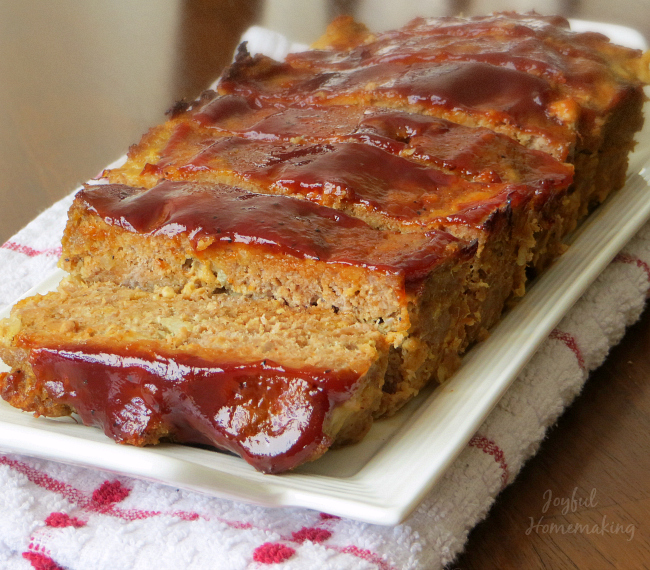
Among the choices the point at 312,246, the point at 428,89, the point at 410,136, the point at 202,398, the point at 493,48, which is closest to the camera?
the point at 202,398

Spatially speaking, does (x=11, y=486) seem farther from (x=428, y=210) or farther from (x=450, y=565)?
(x=428, y=210)

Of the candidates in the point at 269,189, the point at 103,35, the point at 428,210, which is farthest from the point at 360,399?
the point at 103,35

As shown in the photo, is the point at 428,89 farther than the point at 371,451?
Yes

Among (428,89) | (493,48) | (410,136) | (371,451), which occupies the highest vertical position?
(493,48)

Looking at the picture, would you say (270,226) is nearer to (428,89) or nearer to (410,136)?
(410,136)

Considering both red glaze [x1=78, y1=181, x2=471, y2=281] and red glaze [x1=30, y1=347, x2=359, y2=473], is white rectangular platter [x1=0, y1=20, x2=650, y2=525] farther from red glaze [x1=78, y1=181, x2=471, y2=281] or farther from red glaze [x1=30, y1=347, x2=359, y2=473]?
red glaze [x1=78, y1=181, x2=471, y2=281]

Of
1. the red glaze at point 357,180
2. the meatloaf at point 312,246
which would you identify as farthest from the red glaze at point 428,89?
the red glaze at point 357,180

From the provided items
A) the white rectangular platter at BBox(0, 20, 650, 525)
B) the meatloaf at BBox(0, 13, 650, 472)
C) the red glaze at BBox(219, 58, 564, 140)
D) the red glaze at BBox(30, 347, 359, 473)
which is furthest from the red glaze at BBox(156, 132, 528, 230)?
the red glaze at BBox(30, 347, 359, 473)

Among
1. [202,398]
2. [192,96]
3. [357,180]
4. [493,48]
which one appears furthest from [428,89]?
[202,398]
